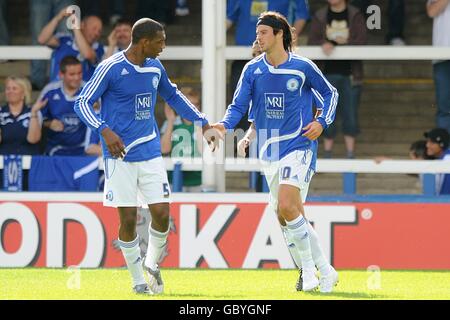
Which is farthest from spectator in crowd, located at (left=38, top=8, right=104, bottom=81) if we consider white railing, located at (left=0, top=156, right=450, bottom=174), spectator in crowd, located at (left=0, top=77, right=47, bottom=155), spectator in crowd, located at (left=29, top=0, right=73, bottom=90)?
white railing, located at (left=0, top=156, right=450, bottom=174)

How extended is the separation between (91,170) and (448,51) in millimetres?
3734

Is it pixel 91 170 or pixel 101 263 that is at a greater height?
pixel 91 170

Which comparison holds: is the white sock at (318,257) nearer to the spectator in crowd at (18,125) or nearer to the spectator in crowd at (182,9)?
the spectator in crowd at (18,125)

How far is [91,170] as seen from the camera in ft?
43.5

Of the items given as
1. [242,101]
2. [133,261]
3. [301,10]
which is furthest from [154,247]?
[301,10]

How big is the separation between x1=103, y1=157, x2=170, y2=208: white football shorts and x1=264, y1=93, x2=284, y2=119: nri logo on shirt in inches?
36.6

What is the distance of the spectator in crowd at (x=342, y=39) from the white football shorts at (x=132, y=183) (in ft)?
13.3

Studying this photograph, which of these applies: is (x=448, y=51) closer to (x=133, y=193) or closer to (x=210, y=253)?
(x=210, y=253)

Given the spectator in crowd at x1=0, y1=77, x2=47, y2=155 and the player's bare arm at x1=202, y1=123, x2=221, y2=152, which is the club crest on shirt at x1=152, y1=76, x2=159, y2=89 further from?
the spectator in crowd at x1=0, y1=77, x2=47, y2=155

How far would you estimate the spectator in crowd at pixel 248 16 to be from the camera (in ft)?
45.1

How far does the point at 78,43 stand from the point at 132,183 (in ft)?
14.1

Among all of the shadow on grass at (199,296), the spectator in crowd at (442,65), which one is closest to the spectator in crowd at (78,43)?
the spectator in crowd at (442,65)

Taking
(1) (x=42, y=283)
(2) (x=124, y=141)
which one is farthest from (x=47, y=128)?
(2) (x=124, y=141)

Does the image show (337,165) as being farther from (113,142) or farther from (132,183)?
(113,142)
